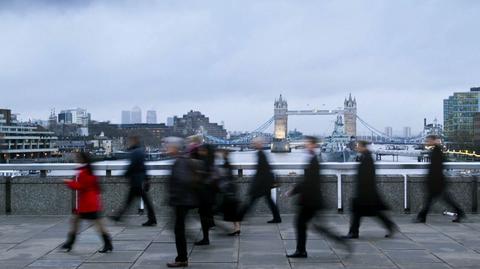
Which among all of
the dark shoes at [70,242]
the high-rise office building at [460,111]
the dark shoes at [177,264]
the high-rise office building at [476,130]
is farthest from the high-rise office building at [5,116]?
the dark shoes at [177,264]

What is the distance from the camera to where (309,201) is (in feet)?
26.9

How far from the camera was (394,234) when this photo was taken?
10.1 m

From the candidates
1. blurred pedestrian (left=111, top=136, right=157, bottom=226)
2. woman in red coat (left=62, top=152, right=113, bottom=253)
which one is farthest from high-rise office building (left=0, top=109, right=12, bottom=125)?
woman in red coat (left=62, top=152, right=113, bottom=253)

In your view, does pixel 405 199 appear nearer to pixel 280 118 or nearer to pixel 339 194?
pixel 339 194

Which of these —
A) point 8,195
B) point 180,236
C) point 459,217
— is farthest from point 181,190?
point 8,195

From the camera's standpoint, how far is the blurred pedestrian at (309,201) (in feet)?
26.9

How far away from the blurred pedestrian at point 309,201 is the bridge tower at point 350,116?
127803mm

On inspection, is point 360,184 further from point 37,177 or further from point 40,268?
point 37,177

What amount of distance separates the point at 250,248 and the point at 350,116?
443 ft

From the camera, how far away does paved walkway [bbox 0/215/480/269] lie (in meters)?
8.09

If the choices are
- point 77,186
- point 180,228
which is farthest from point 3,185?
point 180,228

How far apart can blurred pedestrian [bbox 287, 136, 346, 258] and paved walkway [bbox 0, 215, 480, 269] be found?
0.30m

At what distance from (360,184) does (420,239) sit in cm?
147

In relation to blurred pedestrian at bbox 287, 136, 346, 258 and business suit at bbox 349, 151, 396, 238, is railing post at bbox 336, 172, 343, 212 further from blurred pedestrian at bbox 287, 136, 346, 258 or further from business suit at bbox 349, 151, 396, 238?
blurred pedestrian at bbox 287, 136, 346, 258
